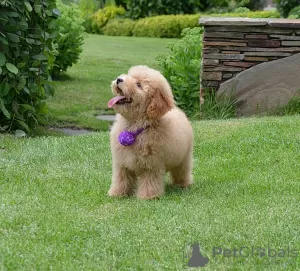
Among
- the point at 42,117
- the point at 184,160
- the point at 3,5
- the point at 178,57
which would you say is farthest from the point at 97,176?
the point at 178,57

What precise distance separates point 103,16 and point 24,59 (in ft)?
80.7

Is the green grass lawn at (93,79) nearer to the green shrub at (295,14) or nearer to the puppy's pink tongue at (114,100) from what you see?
the green shrub at (295,14)

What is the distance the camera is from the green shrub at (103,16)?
3212 centimetres

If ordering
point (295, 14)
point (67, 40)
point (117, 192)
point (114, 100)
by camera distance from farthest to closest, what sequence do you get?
point (295, 14)
point (67, 40)
point (117, 192)
point (114, 100)

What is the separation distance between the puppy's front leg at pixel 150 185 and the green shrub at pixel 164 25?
22848 mm

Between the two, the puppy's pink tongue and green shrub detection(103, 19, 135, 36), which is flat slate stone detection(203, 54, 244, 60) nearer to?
the puppy's pink tongue

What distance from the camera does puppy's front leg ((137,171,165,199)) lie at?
5.15 meters

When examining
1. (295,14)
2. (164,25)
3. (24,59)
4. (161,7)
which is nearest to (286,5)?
(164,25)

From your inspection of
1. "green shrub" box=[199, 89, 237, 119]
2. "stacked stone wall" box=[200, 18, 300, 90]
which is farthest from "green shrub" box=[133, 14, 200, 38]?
"green shrub" box=[199, 89, 237, 119]

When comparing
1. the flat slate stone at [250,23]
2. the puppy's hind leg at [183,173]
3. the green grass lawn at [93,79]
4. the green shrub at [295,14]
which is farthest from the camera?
the green shrub at [295,14]

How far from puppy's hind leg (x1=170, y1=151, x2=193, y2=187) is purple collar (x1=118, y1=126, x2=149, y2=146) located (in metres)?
0.59

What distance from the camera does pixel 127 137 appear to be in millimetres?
5090

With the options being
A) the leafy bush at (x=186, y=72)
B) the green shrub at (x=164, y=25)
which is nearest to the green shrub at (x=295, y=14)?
the leafy bush at (x=186, y=72)

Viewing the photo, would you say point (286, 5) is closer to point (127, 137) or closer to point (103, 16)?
point (103, 16)
